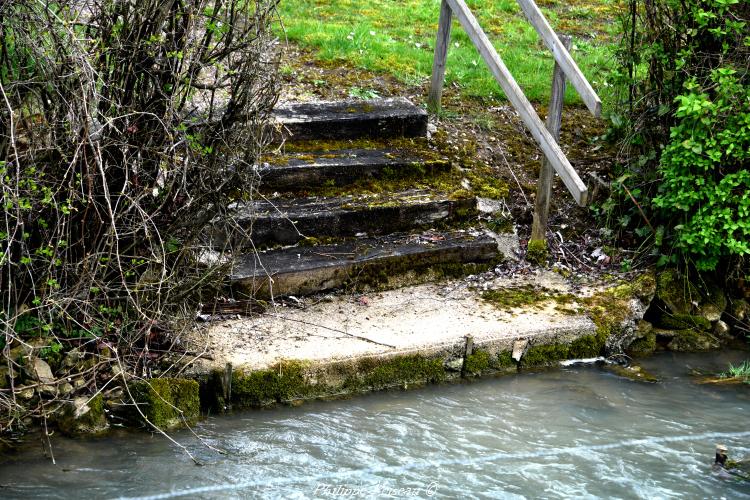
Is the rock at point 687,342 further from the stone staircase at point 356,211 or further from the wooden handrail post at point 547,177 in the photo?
the stone staircase at point 356,211

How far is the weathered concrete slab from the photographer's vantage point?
536cm

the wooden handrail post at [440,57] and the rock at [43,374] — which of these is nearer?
the rock at [43,374]

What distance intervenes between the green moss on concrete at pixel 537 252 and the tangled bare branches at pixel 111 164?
2.33 meters

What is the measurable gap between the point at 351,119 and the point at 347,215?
105 cm

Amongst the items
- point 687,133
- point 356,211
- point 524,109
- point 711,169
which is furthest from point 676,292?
point 356,211

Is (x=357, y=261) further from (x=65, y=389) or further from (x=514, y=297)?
(x=65, y=389)

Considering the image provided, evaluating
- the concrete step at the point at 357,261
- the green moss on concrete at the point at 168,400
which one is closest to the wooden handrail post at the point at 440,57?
the concrete step at the point at 357,261

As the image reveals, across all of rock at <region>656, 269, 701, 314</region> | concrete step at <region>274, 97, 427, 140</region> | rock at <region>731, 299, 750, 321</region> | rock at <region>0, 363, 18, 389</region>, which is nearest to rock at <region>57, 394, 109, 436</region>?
rock at <region>0, 363, 18, 389</region>

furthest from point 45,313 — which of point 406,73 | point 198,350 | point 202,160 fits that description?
point 406,73

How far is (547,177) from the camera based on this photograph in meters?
6.53

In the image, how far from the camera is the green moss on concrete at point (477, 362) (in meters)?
5.64

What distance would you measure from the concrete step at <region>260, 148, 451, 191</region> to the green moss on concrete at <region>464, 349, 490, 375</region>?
5.97 ft

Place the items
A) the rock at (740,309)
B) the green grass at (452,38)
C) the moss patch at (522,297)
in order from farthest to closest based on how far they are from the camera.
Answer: the green grass at (452,38) → the rock at (740,309) → the moss patch at (522,297)

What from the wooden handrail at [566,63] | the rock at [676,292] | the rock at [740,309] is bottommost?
the rock at [740,309]
